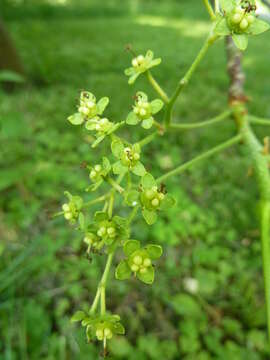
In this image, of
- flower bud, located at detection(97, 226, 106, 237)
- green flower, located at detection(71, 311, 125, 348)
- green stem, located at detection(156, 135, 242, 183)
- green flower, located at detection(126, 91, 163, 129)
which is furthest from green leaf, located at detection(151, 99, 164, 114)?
green flower, located at detection(71, 311, 125, 348)

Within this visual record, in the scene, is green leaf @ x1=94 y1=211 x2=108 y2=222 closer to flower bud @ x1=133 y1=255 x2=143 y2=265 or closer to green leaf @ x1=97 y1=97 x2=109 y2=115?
flower bud @ x1=133 y1=255 x2=143 y2=265

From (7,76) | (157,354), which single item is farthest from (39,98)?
(157,354)

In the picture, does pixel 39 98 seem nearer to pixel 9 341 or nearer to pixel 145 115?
pixel 9 341

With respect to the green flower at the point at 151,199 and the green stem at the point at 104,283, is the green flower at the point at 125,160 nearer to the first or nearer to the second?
the green flower at the point at 151,199

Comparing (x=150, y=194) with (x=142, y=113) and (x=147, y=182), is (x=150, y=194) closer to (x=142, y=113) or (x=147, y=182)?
(x=147, y=182)

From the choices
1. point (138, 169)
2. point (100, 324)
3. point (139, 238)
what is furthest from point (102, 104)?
point (139, 238)

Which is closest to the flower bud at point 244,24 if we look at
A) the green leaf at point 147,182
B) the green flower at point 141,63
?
the green flower at point 141,63
